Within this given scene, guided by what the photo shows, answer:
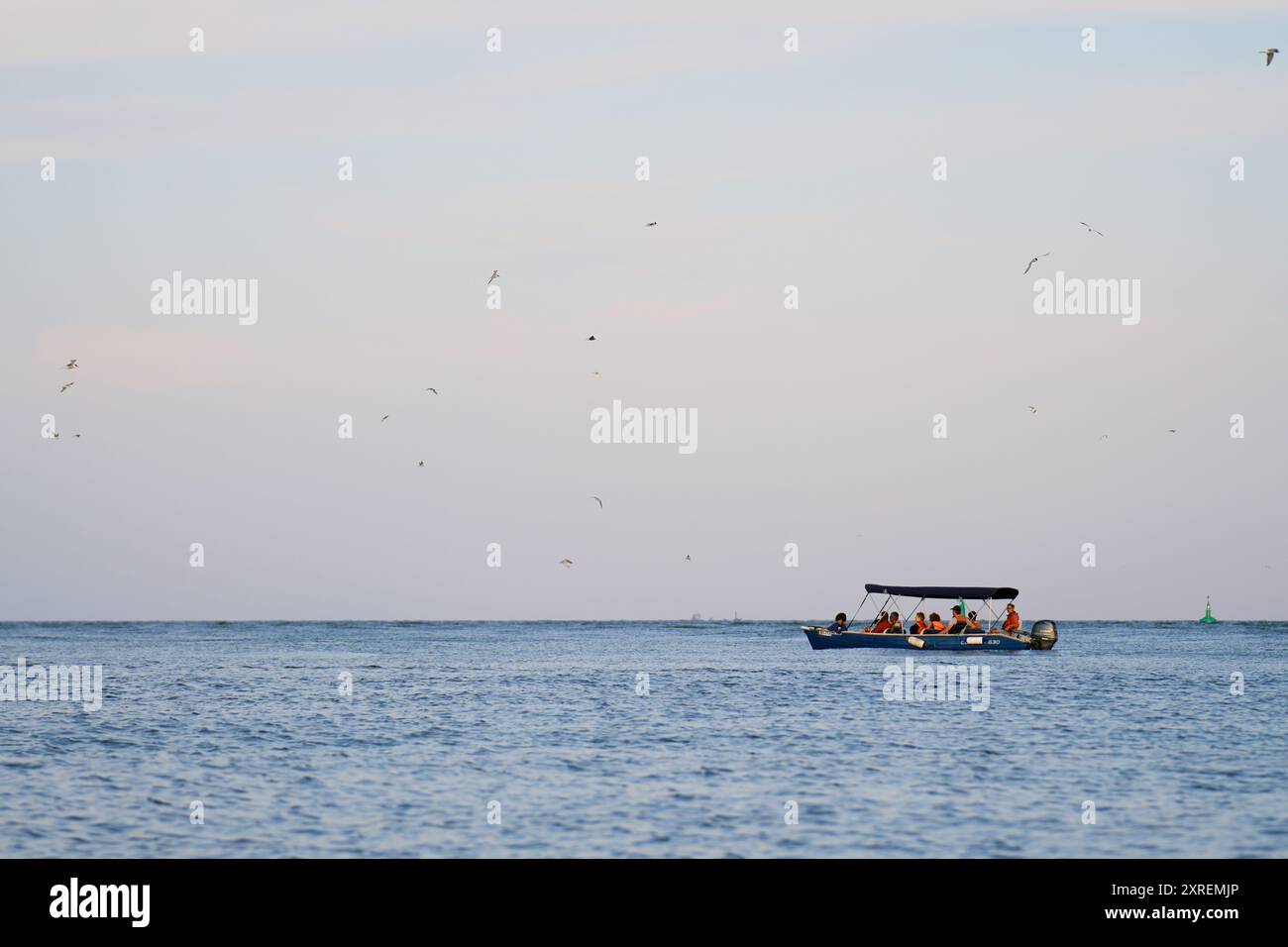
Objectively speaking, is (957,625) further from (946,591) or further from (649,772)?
(649,772)

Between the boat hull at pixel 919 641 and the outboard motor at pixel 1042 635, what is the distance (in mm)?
1868

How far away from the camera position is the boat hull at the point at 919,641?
78250 mm

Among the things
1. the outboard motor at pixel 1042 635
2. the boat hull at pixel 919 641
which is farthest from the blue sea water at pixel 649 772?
the outboard motor at pixel 1042 635

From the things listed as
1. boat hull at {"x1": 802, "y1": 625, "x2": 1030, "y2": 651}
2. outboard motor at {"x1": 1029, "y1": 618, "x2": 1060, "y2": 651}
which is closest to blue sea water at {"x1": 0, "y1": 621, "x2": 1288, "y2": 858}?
boat hull at {"x1": 802, "y1": 625, "x2": 1030, "y2": 651}

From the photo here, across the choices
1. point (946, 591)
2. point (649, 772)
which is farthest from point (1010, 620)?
point (649, 772)

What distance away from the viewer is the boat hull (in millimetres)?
78250

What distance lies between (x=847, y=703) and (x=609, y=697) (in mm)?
10025

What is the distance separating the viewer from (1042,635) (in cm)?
8794

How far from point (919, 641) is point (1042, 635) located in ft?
45.8

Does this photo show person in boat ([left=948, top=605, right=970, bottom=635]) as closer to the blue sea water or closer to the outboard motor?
the outboard motor

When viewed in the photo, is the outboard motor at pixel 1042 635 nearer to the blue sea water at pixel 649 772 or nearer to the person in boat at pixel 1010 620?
the person in boat at pixel 1010 620
